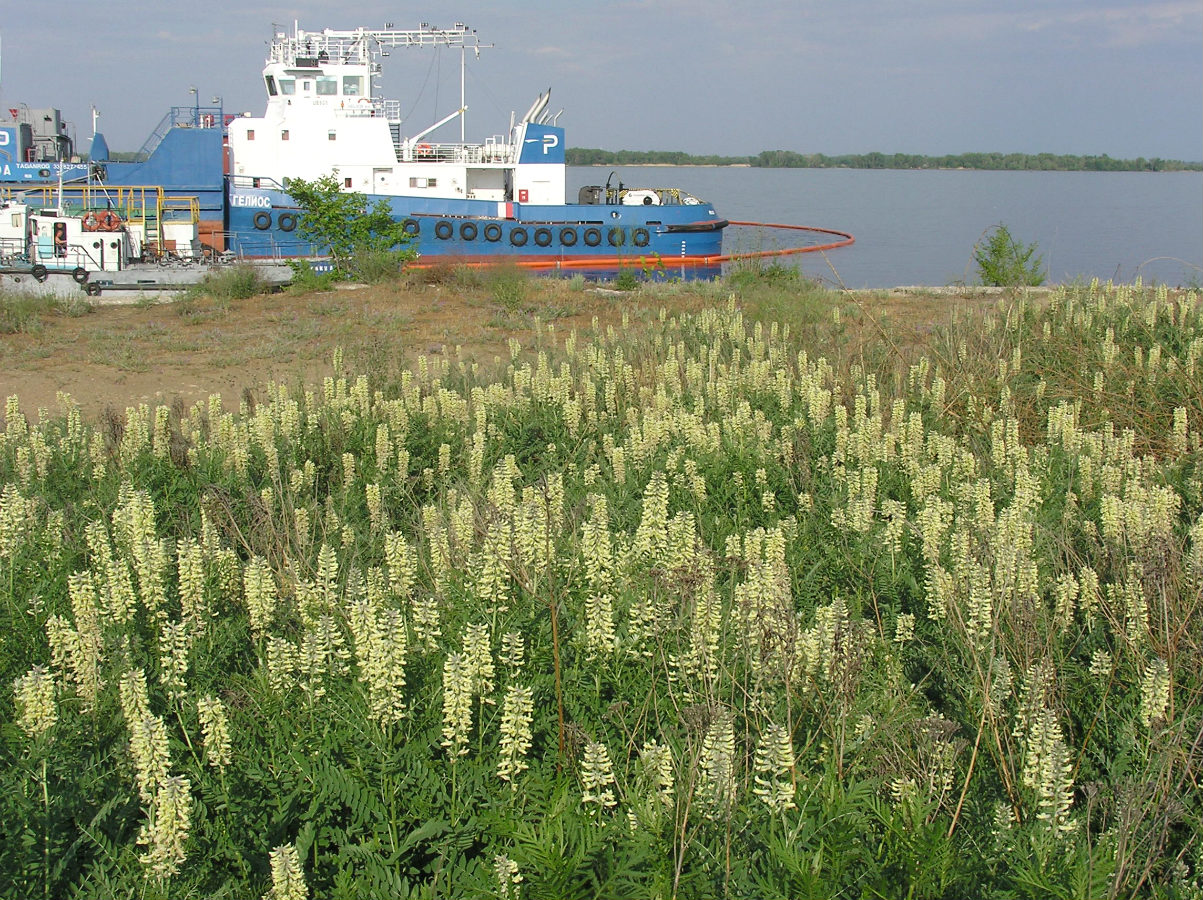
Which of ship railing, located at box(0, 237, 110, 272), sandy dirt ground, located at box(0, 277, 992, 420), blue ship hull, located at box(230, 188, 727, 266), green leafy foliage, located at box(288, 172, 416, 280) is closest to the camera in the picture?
sandy dirt ground, located at box(0, 277, 992, 420)

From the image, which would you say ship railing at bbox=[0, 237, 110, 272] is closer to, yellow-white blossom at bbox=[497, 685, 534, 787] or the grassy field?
the grassy field

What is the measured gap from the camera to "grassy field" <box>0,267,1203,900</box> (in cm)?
255

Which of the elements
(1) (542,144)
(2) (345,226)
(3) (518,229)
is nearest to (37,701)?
(2) (345,226)

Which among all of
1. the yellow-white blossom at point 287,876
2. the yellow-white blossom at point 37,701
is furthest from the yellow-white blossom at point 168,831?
the yellow-white blossom at point 37,701

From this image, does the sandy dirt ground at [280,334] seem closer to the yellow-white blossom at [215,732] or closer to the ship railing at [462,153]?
the yellow-white blossom at [215,732]

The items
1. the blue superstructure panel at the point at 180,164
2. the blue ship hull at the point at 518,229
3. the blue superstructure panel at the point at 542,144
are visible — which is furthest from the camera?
the blue superstructure panel at the point at 542,144

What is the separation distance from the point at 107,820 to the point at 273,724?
489 mm

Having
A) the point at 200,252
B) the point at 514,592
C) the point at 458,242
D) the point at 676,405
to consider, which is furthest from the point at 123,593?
the point at 458,242

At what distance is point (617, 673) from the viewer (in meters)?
3.30

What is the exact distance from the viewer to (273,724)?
3066 mm

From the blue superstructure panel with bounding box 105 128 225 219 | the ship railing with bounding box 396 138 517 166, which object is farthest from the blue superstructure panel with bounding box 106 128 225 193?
the ship railing with bounding box 396 138 517 166

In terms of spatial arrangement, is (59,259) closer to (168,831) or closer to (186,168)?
(186,168)

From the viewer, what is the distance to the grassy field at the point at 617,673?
8.38 ft

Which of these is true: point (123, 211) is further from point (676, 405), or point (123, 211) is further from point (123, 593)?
point (123, 593)
